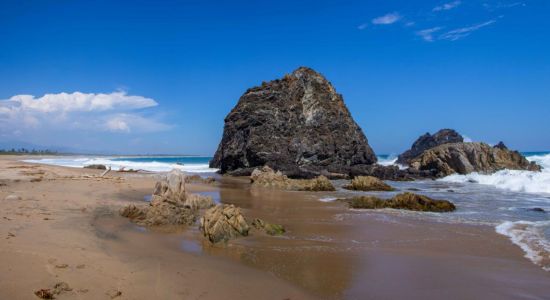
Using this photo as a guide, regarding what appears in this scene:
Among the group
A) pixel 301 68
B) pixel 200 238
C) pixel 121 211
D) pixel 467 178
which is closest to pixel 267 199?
pixel 121 211

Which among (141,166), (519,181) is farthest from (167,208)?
(141,166)

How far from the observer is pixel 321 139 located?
133 ft

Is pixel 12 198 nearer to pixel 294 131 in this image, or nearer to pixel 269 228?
pixel 269 228

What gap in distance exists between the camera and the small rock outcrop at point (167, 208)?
1131 cm

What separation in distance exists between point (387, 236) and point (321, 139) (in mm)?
30409

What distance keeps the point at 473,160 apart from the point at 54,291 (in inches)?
1551

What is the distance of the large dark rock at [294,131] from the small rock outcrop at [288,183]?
8632mm

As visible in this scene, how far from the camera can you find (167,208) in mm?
11727

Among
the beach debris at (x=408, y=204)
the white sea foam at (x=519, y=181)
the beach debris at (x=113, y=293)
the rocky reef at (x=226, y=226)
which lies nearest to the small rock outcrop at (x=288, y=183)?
the beach debris at (x=408, y=204)

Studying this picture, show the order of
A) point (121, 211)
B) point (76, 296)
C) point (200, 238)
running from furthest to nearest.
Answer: point (121, 211)
point (200, 238)
point (76, 296)

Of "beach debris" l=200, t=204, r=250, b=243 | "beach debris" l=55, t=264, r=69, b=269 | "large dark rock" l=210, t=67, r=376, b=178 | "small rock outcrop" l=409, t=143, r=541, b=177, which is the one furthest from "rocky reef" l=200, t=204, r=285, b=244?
"small rock outcrop" l=409, t=143, r=541, b=177

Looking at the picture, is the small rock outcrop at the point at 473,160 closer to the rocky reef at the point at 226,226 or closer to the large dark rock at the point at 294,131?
the large dark rock at the point at 294,131

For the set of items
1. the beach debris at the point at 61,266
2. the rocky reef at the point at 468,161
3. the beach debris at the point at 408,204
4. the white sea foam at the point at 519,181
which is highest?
the rocky reef at the point at 468,161

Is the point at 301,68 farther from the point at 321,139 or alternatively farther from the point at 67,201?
the point at 67,201
